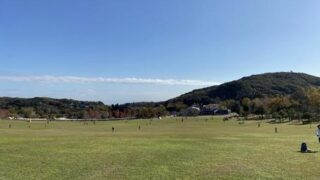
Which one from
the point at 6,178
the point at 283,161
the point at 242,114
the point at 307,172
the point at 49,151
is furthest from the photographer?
the point at 242,114

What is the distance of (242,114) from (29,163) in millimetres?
159907

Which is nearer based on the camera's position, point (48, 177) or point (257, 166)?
point (48, 177)

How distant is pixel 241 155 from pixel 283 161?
3.64 meters

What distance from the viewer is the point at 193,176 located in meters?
19.3

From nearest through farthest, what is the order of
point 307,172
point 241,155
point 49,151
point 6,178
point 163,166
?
point 6,178 → point 307,172 → point 163,166 → point 241,155 → point 49,151

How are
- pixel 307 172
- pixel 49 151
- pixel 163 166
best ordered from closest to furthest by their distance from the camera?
pixel 307 172 → pixel 163 166 → pixel 49 151

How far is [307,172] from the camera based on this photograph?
67.3 ft

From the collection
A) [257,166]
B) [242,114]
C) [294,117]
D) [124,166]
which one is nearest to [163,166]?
[124,166]

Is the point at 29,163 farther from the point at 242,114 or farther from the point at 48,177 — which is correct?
the point at 242,114

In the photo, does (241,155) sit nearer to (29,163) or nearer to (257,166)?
(257,166)

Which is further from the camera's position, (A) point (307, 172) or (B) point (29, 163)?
(B) point (29, 163)

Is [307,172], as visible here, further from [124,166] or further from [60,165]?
[60,165]

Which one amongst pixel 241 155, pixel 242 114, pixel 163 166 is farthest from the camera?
pixel 242 114

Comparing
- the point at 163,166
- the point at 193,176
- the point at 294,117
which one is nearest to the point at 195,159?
the point at 163,166
